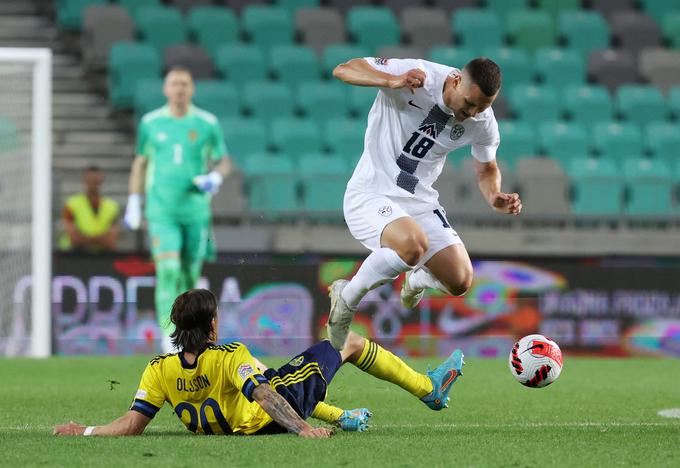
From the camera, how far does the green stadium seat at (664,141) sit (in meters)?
15.4

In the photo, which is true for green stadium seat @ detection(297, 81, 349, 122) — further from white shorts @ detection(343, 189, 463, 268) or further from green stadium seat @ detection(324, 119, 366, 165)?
white shorts @ detection(343, 189, 463, 268)

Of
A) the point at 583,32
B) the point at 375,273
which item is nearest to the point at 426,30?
the point at 583,32

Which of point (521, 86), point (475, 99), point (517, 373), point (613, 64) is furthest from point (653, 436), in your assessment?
point (613, 64)

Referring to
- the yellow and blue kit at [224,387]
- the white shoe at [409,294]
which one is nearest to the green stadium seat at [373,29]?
the white shoe at [409,294]

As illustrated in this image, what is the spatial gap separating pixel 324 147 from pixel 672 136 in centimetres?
403

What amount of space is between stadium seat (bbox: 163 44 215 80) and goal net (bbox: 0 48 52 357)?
161 inches

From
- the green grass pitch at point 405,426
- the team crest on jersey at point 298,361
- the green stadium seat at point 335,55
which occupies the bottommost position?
the green grass pitch at point 405,426

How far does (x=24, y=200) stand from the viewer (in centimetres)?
1145

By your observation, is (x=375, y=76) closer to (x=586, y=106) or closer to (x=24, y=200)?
(x=24, y=200)

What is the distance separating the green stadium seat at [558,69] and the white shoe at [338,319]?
403 inches

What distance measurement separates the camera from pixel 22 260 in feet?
37.7

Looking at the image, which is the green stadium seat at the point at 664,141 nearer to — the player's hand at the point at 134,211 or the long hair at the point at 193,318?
the player's hand at the point at 134,211

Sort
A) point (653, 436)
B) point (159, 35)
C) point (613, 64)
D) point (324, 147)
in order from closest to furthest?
point (653, 436), point (324, 147), point (159, 35), point (613, 64)

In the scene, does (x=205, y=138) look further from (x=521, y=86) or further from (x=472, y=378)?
(x=521, y=86)
